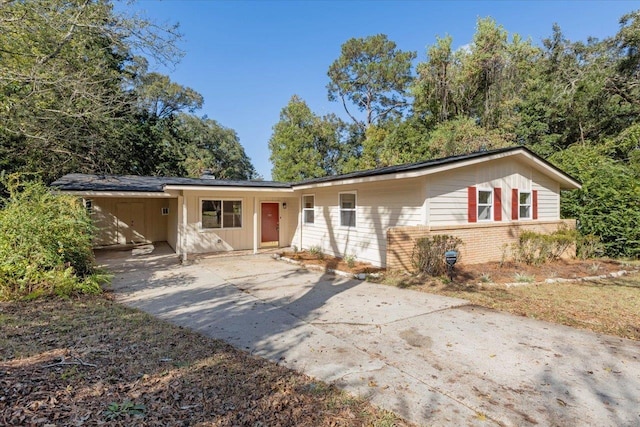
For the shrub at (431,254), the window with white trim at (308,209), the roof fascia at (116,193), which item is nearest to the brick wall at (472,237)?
the shrub at (431,254)

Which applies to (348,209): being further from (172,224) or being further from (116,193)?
(172,224)

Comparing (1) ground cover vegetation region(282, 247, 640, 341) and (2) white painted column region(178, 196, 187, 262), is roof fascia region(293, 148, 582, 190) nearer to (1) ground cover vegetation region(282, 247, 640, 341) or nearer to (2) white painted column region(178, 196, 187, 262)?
(1) ground cover vegetation region(282, 247, 640, 341)

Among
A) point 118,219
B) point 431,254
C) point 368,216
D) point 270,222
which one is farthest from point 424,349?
point 118,219

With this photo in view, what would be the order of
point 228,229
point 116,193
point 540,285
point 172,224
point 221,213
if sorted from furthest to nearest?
1. point 172,224
2. point 228,229
3. point 221,213
4. point 116,193
5. point 540,285

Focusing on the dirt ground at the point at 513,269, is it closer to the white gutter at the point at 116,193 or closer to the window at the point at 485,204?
the window at the point at 485,204

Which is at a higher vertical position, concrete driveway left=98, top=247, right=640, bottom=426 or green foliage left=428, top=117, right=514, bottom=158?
green foliage left=428, top=117, right=514, bottom=158

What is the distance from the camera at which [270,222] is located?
46.3 ft

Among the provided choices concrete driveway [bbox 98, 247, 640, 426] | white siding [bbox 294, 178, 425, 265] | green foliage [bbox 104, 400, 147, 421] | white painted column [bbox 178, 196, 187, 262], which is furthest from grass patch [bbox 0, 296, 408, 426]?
white painted column [bbox 178, 196, 187, 262]

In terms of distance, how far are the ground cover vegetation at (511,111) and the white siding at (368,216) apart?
23.3 ft

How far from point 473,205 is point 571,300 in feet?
13.0

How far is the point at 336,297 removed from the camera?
6594mm

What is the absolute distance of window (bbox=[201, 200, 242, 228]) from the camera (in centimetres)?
1241

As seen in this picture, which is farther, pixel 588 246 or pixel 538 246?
pixel 588 246

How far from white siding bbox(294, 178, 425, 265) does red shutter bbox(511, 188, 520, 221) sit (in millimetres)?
4071
